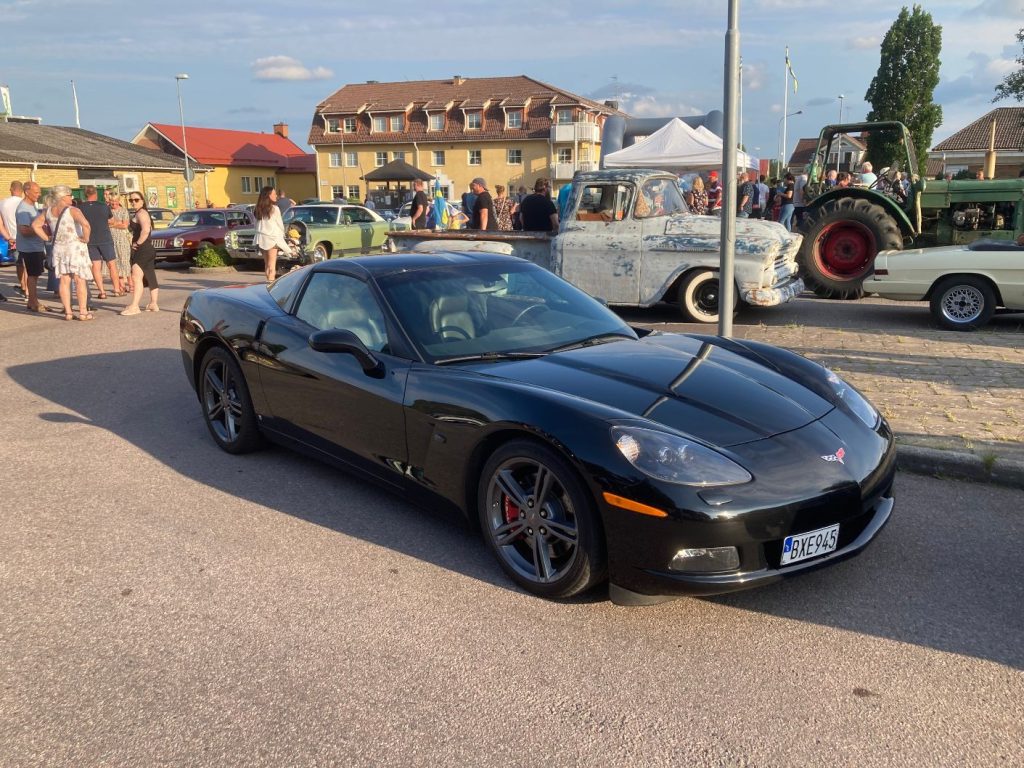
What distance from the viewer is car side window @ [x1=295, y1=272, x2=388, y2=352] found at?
4.36 metres

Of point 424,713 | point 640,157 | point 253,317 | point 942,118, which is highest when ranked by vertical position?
point 942,118

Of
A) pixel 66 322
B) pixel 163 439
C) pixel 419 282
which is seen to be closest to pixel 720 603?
pixel 419 282

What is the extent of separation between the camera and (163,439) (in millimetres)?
5875

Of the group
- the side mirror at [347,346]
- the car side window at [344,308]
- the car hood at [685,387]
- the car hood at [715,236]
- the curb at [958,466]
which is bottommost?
the curb at [958,466]

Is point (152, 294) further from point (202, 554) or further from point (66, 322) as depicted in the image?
point (202, 554)

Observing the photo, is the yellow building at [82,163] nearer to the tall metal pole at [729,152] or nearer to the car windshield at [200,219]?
the car windshield at [200,219]

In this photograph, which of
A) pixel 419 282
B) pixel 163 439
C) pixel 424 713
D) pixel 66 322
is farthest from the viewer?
pixel 66 322

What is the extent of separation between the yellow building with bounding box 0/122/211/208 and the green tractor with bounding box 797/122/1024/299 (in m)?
25.9

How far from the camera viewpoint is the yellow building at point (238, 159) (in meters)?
66.1

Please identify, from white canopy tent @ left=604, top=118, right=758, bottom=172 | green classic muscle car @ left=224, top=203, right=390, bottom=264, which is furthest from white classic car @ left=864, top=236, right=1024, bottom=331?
green classic muscle car @ left=224, top=203, right=390, bottom=264

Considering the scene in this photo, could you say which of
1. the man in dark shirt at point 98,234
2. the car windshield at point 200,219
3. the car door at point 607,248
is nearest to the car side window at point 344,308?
the car door at point 607,248

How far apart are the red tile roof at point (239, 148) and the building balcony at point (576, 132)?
25.3m

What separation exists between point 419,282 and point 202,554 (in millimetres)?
1745

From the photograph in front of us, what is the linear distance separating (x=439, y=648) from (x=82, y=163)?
35139mm
